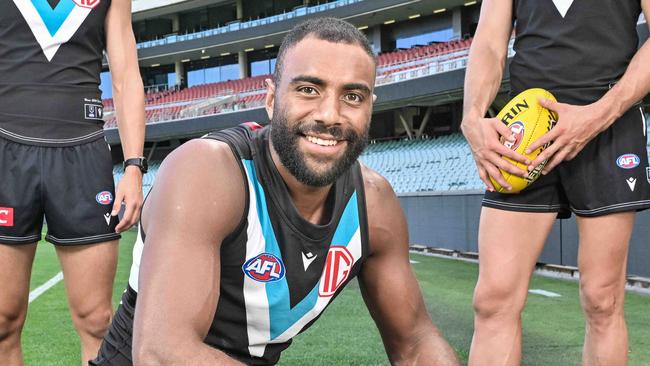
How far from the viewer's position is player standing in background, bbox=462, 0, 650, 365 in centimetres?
222

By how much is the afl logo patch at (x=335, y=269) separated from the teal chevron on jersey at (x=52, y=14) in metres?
1.32

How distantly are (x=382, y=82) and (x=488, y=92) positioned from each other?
782 inches

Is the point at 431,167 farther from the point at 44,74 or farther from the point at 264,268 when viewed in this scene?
the point at 264,268

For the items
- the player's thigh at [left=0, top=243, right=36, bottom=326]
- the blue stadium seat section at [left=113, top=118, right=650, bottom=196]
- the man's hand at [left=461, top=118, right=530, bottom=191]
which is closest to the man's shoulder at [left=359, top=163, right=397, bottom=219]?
the man's hand at [left=461, top=118, right=530, bottom=191]

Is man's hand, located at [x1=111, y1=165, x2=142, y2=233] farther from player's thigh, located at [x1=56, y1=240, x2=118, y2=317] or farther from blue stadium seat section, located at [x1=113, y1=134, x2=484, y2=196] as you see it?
blue stadium seat section, located at [x1=113, y1=134, x2=484, y2=196]

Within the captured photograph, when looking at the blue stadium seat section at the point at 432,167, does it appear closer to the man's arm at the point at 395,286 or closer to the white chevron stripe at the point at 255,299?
the man's arm at the point at 395,286

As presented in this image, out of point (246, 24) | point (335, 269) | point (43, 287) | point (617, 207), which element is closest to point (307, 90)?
point (335, 269)

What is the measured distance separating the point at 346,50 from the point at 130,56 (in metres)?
1.20

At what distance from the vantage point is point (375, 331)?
4.37 m

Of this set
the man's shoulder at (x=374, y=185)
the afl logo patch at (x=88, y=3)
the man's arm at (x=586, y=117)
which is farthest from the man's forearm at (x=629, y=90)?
the afl logo patch at (x=88, y=3)

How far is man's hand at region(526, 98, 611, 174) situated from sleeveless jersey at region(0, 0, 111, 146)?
155cm

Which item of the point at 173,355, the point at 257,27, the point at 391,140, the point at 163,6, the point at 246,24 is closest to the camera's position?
the point at 173,355

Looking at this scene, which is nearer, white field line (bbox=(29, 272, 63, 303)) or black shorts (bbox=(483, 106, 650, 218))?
black shorts (bbox=(483, 106, 650, 218))

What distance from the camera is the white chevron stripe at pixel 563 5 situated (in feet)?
7.80
